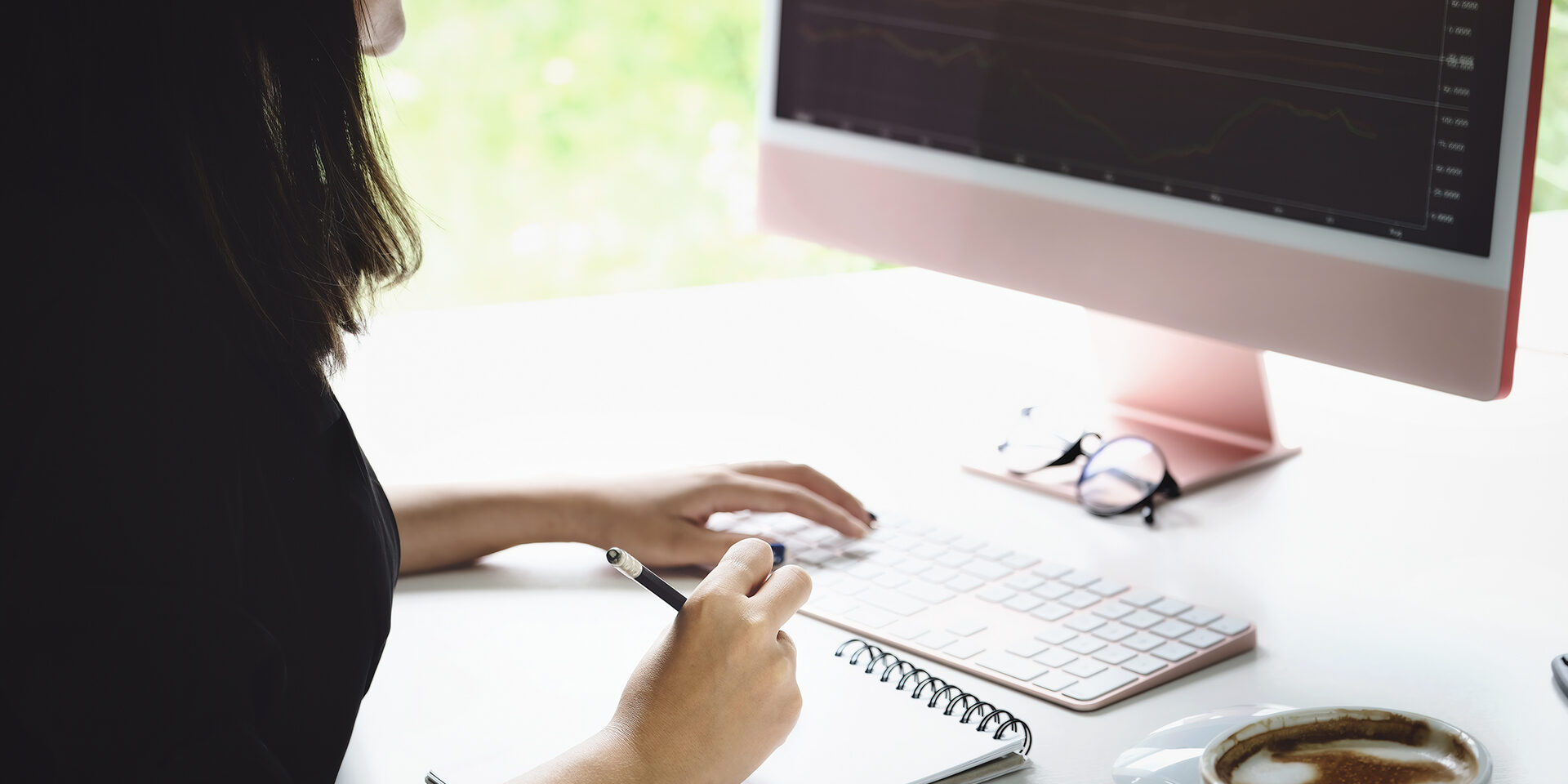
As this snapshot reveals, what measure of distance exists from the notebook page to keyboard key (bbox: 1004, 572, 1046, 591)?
127mm

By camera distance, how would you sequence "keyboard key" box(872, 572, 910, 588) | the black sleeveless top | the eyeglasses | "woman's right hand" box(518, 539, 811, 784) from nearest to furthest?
1. the black sleeveless top
2. "woman's right hand" box(518, 539, 811, 784)
3. "keyboard key" box(872, 572, 910, 588)
4. the eyeglasses

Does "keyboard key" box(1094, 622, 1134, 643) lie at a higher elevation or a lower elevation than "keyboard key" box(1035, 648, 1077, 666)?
higher

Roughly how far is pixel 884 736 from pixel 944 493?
0.37 m

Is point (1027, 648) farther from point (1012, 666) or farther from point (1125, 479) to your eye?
point (1125, 479)

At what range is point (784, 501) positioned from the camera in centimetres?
89

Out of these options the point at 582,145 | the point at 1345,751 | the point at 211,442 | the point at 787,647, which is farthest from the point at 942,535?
the point at 582,145

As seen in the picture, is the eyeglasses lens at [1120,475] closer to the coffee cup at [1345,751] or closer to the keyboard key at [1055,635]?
the keyboard key at [1055,635]

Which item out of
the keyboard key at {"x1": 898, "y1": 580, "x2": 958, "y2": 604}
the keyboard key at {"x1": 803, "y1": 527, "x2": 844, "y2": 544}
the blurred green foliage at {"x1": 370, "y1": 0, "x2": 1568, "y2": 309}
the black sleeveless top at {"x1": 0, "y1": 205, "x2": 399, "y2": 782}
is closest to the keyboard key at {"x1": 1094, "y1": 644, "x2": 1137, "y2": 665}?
the keyboard key at {"x1": 898, "y1": 580, "x2": 958, "y2": 604}

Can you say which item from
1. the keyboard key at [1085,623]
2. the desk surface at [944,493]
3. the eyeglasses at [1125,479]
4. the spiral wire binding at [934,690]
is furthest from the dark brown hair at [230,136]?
the eyeglasses at [1125,479]

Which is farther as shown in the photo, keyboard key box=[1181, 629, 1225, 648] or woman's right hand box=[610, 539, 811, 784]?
keyboard key box=[1181, 629, 1225, 648]

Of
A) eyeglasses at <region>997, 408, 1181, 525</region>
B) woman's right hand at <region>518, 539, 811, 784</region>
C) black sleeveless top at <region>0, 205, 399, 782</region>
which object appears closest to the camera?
black sleeveless top at <region>0, 205, 399, 782</region>

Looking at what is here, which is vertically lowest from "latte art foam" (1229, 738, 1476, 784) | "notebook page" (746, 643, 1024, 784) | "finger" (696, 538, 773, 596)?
"notebook page" (746, 643, 1024, 784)

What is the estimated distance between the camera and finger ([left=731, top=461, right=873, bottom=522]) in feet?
2.99

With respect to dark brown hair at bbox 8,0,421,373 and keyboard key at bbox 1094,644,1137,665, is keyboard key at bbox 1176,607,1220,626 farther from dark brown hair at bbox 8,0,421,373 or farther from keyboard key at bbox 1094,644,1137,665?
dark brown hair at bbox 8,0,421,373
